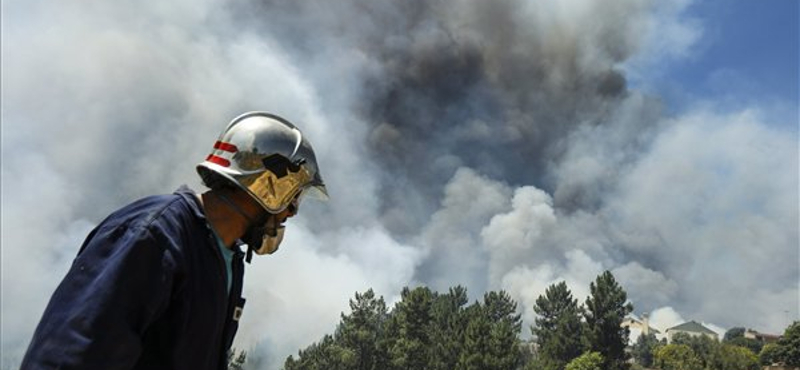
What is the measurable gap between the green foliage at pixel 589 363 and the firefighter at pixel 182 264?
258 ft

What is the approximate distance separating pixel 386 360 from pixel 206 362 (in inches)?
2948

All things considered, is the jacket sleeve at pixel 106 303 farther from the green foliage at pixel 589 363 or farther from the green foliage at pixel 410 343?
the green foliage at pixel 589 363

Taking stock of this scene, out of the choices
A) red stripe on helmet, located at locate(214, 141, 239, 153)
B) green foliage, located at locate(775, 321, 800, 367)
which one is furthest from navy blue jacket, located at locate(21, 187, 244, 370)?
green foliage, located at locate(775, 321, 800, 367)

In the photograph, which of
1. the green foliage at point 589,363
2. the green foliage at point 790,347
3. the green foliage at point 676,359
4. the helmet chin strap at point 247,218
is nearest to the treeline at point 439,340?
the green foliage at point 589,363

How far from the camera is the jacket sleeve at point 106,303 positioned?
200 centimetres

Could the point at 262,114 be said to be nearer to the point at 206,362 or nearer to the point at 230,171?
the point at 230,171

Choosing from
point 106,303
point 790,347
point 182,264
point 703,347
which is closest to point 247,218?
point 182,264

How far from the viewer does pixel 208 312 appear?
97.4 inches

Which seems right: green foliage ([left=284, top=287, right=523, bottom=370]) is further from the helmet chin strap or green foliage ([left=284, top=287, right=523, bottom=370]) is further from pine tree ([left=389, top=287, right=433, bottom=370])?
the helmet chin strap

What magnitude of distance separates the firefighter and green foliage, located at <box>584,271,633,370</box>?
83.4 meters

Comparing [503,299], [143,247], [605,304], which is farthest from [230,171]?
[503,299]

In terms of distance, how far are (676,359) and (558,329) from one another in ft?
60.5

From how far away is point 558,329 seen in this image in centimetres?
9619

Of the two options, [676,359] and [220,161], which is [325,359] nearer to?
[676,359]
